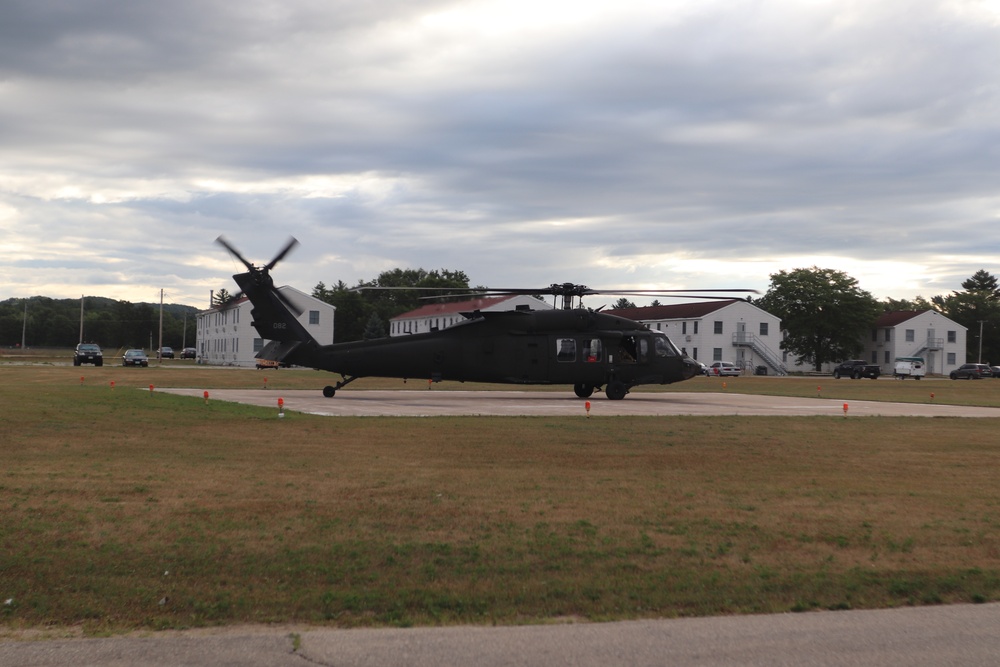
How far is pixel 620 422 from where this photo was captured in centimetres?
2425

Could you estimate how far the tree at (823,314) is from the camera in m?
119

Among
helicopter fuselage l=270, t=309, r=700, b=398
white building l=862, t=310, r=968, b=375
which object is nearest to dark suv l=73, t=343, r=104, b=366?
helicopter fuselage l=270, t=309, r=700, b=398

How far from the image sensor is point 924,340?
12225cm

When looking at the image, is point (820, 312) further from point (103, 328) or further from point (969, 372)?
point (103, 328)

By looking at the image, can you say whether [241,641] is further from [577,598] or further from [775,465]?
[775,465]

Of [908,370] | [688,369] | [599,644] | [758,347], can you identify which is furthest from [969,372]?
[599,644]

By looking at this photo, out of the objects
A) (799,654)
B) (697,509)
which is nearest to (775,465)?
(697,509)

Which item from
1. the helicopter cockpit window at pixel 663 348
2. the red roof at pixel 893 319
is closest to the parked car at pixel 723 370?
the red roof at pixel 893 319

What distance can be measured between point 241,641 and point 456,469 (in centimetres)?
839

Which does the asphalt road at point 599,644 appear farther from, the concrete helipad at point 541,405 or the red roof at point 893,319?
the red roof at point 893,319

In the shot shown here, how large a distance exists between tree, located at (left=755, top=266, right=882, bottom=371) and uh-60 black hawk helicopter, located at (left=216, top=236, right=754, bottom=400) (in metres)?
91.0

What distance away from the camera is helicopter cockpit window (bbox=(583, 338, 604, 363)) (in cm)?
3438

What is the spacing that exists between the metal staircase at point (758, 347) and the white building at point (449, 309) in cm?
2311

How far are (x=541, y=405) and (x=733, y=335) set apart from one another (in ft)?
272
